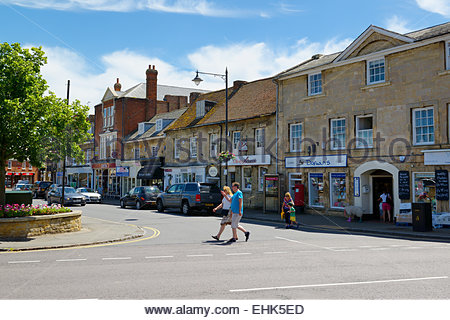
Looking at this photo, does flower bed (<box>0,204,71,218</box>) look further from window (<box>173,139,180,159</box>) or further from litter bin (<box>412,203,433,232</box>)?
window (<box>173,139,180,159</box>)

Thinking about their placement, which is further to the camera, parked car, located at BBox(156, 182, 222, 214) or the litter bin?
parked car, located at BBox(156, 182, 222, 214)

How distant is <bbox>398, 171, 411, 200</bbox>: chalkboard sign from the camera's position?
19.0 meters

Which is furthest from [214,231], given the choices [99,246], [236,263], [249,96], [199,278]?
[249,96]

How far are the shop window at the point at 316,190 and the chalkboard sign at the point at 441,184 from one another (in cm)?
645

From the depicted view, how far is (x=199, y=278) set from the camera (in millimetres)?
7633

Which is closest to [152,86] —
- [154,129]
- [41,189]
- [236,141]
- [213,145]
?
[154,129]

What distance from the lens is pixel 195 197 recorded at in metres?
23.4

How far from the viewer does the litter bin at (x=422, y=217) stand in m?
15.9

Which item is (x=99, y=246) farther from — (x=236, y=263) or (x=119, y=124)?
(x=119, y=124)

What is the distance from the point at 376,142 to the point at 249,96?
12.8m

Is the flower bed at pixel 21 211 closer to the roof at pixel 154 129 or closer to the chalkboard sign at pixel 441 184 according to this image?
the chalkboard sign at pixel 441 184

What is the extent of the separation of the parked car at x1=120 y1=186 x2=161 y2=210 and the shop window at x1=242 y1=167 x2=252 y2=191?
6.11m

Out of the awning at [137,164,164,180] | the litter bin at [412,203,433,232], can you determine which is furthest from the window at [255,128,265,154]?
the awning at [137,164,164,180]

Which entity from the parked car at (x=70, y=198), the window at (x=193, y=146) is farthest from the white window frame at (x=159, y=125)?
the parked car at (x=70, y=198)
